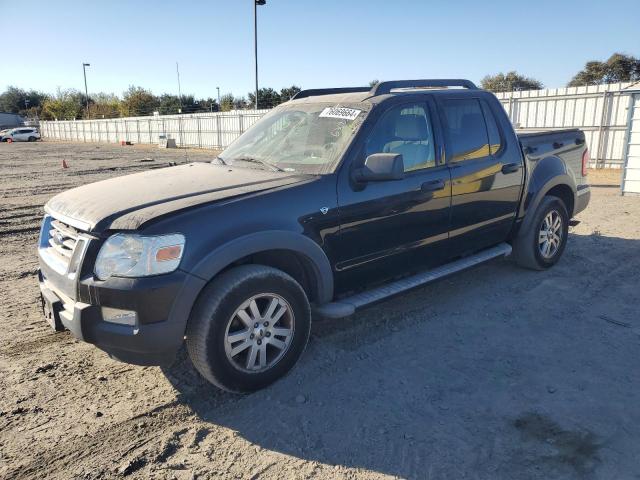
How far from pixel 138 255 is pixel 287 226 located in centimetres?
96

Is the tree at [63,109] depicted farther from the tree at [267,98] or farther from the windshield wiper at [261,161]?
the windshield wiper at [261,161]

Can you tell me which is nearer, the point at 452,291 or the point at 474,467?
the point at 474,467

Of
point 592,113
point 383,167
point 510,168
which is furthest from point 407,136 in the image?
point 592,113

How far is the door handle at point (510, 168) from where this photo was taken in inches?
192

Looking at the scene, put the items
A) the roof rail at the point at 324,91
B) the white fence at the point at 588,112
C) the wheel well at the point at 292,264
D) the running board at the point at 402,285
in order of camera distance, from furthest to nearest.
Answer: the white fence at the point at 588,112
the roof rail at the point at 324,91
the running board at the point at 402,285
the wheel well at the point at 292,264

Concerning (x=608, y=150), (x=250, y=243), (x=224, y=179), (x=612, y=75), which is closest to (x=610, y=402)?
(x=250, y=243)

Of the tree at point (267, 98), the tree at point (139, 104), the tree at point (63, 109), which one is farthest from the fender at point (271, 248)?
the tree at point (63, 109)

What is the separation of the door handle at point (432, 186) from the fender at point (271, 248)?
1102 mm

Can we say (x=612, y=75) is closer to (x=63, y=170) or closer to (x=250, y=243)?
(x=63, y=170)

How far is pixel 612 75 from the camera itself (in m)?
53.7

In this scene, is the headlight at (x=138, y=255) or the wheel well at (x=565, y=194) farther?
the wheel well at (x=565, y=194)

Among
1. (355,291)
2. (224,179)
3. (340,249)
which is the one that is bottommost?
(355,291)

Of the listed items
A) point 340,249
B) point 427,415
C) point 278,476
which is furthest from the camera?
point 340,249

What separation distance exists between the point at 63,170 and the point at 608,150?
19.2 m
